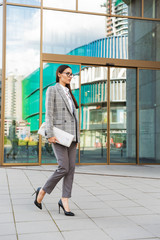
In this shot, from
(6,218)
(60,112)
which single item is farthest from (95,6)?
(6,218)

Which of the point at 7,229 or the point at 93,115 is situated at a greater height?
the point at 93,115

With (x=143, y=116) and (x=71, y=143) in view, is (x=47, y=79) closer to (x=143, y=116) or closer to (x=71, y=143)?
(x=143, y=116)

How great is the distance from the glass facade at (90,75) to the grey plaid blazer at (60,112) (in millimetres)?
6158

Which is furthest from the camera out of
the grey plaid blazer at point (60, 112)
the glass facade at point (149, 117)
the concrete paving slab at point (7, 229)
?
the glass facade at point (149, 117)

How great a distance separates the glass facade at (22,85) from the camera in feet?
33.2

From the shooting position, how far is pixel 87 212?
430cm

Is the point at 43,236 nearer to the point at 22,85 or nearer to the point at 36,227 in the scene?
the point at 36,227

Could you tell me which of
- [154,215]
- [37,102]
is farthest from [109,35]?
[154,215]

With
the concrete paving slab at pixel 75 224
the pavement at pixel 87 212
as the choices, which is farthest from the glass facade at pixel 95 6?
the concrete paving slab at pixel 75 224

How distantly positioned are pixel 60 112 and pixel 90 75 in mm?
6863

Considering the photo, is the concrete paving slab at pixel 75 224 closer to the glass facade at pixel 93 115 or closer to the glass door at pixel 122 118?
the glass facade at pixel 93 115

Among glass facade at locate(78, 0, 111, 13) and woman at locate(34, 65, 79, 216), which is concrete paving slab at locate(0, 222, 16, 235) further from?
glass facade at locate(78, 0, 111, 13)

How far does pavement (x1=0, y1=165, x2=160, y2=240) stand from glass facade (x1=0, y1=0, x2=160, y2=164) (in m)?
3.60

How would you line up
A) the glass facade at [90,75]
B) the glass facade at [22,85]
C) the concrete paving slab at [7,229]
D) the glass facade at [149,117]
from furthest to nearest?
1. the glass facade at [149,117]
2. the glass facade at [90,75]
3. the glass facade at [22,85]
4. the concrete paving slab at [7,229]
